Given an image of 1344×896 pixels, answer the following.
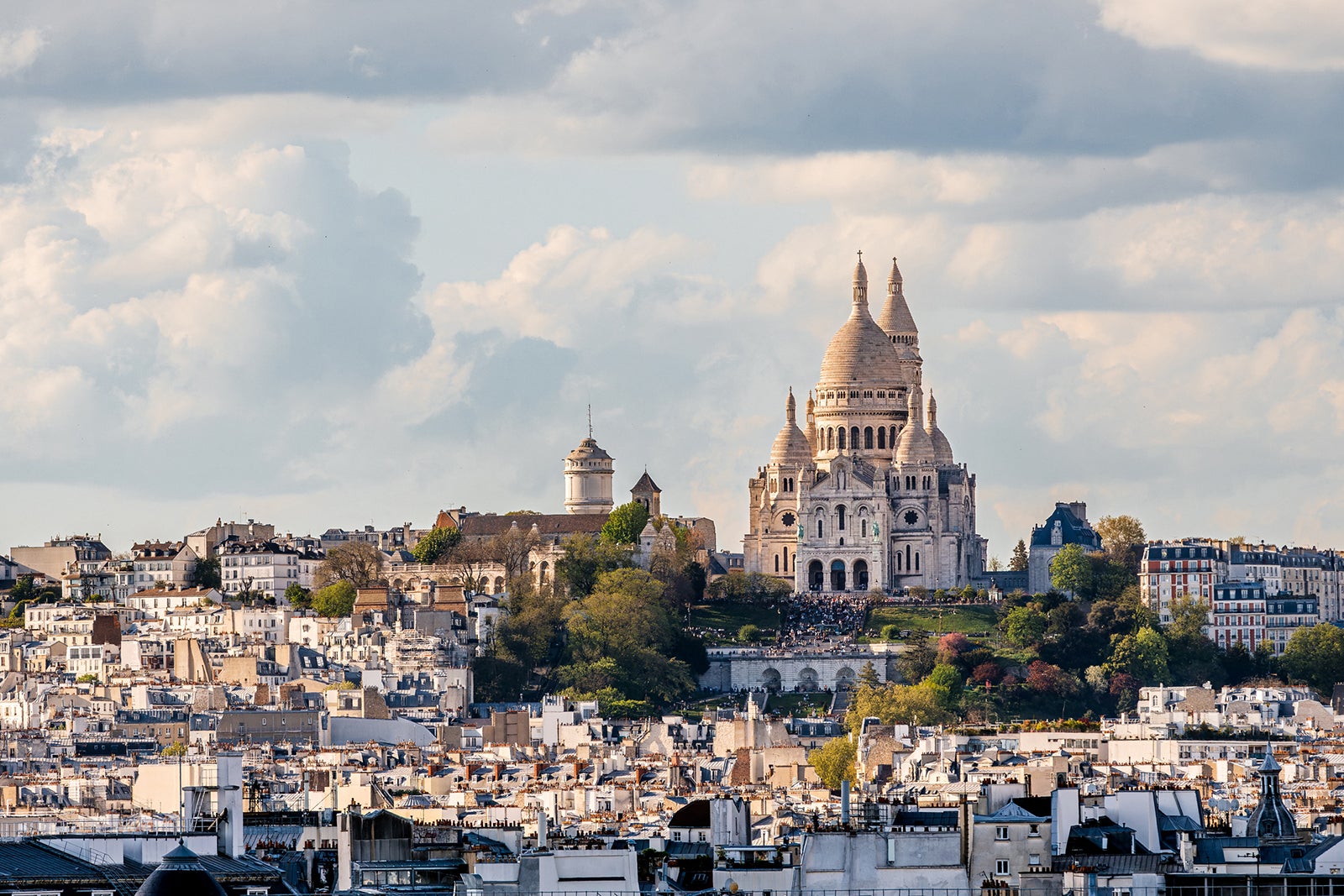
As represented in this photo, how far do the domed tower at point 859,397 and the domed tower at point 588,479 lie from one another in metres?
14.6

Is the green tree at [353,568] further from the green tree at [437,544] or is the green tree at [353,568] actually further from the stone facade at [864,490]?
the stone facade at [864,490]

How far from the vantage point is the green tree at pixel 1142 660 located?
15862 cm

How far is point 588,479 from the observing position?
648 ft

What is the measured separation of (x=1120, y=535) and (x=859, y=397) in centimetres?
1295

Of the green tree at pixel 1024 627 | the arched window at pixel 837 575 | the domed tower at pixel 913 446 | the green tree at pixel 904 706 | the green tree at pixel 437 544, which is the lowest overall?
the green tree at pixel 904 706

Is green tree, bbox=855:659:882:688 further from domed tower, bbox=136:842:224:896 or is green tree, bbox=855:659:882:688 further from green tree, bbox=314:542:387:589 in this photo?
domed tower, bbox=136:842:224:896

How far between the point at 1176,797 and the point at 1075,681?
93387 mm

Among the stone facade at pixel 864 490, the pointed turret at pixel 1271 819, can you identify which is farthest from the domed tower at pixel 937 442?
the pointed turret at pixel 1271 819

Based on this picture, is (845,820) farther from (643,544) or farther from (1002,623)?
(643,544)

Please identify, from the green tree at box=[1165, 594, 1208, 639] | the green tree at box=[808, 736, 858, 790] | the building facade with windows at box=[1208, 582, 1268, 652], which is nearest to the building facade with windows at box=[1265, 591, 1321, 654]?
the building facade with windows at box=[1208, 582, 1268, 652]

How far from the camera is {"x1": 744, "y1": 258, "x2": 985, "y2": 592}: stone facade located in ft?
575

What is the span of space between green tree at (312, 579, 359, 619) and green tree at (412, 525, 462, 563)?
8698mm

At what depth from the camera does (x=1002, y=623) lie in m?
163

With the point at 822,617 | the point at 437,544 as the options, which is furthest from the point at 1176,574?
the point at 437,544
